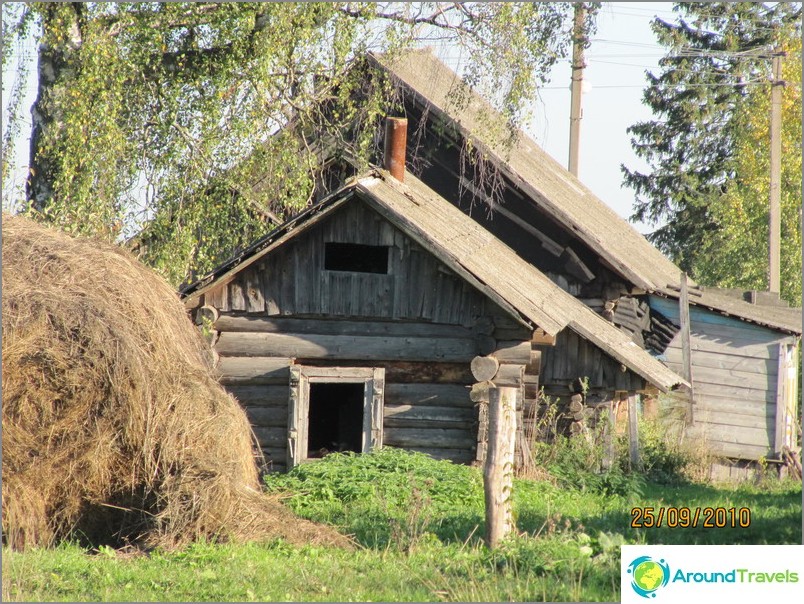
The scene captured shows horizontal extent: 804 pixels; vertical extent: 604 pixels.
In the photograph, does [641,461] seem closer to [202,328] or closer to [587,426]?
[587,426]

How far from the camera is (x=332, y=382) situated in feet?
47.9

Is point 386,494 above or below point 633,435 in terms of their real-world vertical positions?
below

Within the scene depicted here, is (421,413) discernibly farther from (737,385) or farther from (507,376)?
(737,385)

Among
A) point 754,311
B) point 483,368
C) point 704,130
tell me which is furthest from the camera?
point 704,130

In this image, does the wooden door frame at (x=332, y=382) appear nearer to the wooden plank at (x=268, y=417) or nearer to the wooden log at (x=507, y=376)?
the wooden plank at (x=268, y=417)

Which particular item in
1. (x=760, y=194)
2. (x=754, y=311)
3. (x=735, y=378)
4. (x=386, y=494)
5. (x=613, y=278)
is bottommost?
(x=386, y=494)

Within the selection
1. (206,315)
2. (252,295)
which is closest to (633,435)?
(252,295)

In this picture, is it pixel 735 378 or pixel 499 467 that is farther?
pixel 735 378

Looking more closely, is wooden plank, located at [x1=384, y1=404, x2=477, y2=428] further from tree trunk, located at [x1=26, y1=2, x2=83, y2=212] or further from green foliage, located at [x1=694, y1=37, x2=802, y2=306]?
green foliage, located at [x1=694, y1=37, x2=802, y2=306]

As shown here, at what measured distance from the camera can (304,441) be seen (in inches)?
582

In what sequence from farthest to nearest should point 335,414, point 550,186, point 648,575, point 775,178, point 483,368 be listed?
1. point 775,178
2. point 550,186
3. point 335,414
4. point 483,368
5. point 648,575

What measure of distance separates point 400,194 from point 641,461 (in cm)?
585

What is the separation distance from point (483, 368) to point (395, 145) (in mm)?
4465

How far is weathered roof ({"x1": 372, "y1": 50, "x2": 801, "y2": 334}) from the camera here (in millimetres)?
17422
